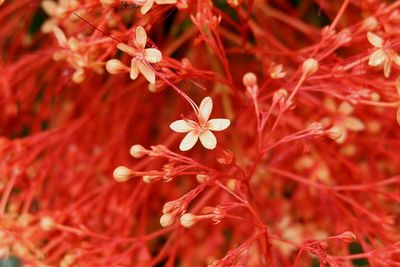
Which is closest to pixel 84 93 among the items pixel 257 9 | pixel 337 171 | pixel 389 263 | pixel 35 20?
pixel 35 20

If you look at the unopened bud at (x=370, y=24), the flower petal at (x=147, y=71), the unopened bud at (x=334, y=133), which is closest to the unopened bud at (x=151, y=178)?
the flower petal at (x=147, y=71)

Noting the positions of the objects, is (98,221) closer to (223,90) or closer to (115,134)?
(115,134)

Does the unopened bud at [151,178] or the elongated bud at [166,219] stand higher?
the unopened bud at [151,178]

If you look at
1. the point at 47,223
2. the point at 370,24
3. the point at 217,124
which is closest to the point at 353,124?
the point at 370,24

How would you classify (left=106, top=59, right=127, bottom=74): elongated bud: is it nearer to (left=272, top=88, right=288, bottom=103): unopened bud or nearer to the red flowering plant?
A: the red flowering plant

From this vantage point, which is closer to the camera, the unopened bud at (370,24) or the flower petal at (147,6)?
the flower petal at (147,6)

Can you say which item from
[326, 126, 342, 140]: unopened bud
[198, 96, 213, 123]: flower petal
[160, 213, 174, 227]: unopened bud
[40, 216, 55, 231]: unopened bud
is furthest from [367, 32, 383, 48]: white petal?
[40, 216, 55, 231]: unopened bud

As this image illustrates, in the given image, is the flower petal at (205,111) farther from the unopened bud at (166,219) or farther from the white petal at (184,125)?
the unopened bud at (166,219)

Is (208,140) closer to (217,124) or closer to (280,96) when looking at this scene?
(217,124)
